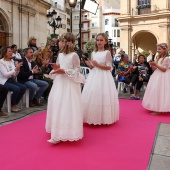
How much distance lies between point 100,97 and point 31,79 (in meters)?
2.62

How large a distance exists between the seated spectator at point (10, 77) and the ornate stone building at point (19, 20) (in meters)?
Answer: 7.50

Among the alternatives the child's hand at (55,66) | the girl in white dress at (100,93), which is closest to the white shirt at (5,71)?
the girl in white dress at (100,93)

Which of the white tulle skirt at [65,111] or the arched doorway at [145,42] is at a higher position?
the arched doorway at [145,42]

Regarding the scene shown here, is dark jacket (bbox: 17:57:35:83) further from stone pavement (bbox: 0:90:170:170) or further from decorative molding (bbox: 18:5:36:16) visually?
decorative molding (bbox: 18:5:36:16)

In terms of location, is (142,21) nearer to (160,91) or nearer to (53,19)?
(53,19)

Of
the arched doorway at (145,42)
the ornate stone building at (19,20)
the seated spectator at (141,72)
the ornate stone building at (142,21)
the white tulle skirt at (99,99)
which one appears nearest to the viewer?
the white tulle skirt at (99,99)

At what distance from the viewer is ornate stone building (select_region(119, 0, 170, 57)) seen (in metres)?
25.0

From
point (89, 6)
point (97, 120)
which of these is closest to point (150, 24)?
point (89, 6)

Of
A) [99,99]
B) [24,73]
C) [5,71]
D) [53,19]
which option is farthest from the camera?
[53,19]

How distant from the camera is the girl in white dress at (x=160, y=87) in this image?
5387mm

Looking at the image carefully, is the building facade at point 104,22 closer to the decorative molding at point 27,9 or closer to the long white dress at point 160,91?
the decorative molding at point 27,9

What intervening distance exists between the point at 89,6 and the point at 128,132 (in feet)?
18.0

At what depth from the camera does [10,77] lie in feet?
18.9

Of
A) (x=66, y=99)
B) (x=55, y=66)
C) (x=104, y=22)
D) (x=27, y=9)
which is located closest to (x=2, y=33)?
(x=27, y=9)
